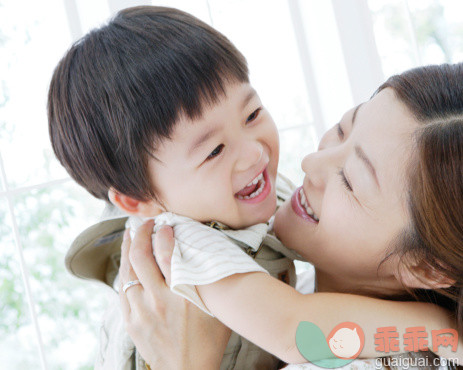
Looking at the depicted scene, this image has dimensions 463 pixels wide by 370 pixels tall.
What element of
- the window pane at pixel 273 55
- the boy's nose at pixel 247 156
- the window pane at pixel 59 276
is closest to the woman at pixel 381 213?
the boy's nose at pixel 247 156

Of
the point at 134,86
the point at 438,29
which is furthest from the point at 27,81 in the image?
the point at 438,29

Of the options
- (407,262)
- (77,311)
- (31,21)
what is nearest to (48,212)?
(77,311)

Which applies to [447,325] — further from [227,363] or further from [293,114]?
[293,114]

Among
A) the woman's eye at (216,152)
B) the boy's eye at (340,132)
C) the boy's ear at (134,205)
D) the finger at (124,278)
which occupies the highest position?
the woman's eye at (216,152)

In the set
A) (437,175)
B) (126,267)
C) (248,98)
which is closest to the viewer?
(437,175)

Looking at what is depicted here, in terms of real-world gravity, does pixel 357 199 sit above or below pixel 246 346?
above

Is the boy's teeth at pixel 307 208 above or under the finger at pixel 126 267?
above

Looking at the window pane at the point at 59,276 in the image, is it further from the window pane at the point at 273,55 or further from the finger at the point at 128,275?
the window pane at the point at 273,55

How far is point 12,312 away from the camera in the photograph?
1.74m

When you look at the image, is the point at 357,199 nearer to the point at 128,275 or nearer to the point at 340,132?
the point at 340,132

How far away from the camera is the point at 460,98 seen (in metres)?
0.93

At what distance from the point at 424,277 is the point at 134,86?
2.31ft

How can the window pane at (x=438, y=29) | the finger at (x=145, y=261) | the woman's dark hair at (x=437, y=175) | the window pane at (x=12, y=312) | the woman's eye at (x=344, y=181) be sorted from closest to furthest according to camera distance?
1. the woman's dark hair at (x=437, y=175)
2. the woman's eye at (x=344, y=181)
3. the finger at (x=145, y=261)
4. the window pane at (x=12, y=312)
5. the window pane at (x=438, y=29)

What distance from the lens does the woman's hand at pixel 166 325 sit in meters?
1.07
